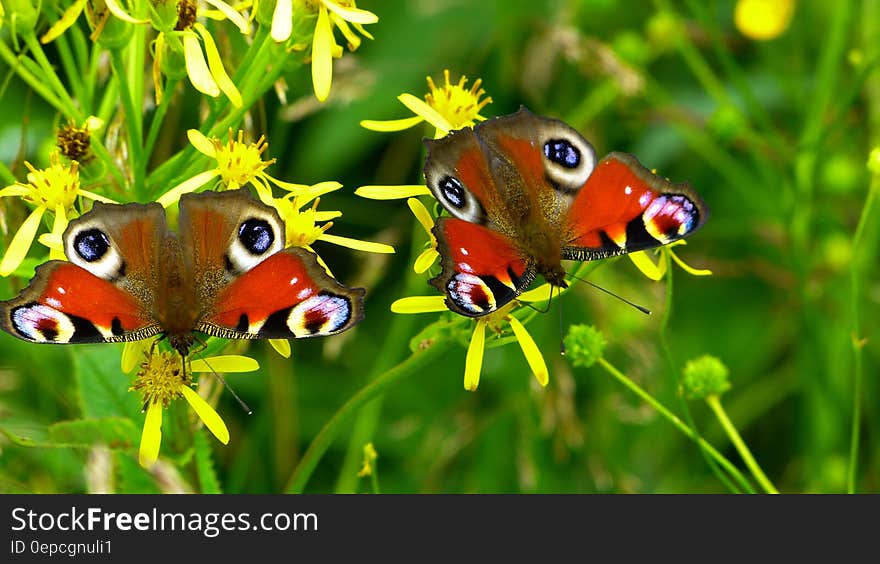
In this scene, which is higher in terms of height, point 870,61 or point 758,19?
point 758,19

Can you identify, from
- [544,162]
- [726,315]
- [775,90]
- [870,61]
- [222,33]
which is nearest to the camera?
[544,162]

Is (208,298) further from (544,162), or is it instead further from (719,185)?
(719,185)

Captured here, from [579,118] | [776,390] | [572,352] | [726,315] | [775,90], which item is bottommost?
[572,352]

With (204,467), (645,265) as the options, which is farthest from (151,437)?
(645,265)

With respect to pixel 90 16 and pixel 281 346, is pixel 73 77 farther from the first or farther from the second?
pixel 281 346

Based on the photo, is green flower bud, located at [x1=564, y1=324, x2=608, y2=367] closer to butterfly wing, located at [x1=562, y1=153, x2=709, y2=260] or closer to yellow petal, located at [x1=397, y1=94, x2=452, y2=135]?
butterfly wing, located at [x1=562, y1=153, x2=709, y2=260]

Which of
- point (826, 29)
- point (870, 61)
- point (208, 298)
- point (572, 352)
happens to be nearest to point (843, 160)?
point (870, 61)

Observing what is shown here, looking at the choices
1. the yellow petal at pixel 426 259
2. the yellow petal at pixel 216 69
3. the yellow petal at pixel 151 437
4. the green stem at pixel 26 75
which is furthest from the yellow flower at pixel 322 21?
the yellow petal at pixel 151 437
